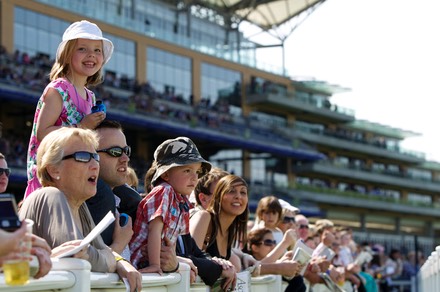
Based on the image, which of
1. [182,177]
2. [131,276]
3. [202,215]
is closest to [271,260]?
[202,215]

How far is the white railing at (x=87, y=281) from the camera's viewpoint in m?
3.17

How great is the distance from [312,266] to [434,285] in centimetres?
145

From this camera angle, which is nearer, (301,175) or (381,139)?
(301,175)

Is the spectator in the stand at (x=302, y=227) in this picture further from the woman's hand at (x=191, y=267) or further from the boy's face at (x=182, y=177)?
the woman's hand at (x=191, y=267)

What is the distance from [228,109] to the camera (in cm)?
5281

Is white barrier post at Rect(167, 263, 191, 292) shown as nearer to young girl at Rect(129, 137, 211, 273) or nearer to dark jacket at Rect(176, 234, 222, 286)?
young girl at Rect(129, 137, 211, 273)

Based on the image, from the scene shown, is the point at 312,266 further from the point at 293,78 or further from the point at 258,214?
the point at 293,78

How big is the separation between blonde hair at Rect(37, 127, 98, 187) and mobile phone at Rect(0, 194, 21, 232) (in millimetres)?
1000

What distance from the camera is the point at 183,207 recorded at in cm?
519

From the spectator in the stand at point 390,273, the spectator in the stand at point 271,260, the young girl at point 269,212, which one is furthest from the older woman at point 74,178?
the spectator in the stand at point 390,273

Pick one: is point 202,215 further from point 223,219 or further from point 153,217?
point 153,217

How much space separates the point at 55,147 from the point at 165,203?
1203 millimetres

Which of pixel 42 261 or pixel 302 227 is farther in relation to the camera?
pixel 302 227

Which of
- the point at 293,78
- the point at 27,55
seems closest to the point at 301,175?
the point at 293,78
